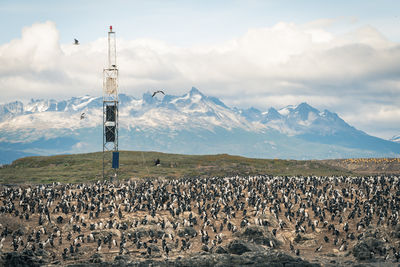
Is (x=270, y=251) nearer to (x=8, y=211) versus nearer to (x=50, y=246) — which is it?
(x=50, y=246)

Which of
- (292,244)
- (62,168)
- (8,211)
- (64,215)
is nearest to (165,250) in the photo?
(292,244)

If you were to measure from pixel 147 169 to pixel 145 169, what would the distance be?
0.46 metres

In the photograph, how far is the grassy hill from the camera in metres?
96.3

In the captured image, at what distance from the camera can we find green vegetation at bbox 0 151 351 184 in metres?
96.2

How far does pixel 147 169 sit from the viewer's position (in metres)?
105

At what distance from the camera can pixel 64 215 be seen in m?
54.2

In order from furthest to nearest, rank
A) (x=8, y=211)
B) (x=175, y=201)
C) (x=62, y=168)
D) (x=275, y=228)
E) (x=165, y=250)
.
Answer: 1. (x=62, y=168)
2. (x=175, y=201)
3. (x=8, y=211)
4. (x=275, y=228)
5. (x=165, y=250)

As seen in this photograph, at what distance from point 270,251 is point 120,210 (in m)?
20.7

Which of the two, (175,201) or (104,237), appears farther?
(175,201)

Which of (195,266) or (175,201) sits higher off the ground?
(175,201)

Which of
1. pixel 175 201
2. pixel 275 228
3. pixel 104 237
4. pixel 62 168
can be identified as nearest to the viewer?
pixel 104 237

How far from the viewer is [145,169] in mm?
105125

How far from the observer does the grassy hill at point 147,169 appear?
3792 inches

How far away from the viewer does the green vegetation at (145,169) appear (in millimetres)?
96250
